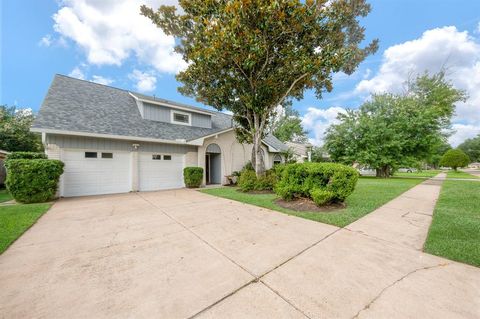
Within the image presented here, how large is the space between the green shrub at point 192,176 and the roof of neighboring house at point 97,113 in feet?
6.24

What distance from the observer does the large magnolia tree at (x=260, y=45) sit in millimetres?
7309

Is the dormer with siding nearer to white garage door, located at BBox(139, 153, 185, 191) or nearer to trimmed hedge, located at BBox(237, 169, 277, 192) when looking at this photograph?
white garage door, located at BBox(139, 153, 185, 191)

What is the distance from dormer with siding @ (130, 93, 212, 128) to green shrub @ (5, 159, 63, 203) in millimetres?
5879

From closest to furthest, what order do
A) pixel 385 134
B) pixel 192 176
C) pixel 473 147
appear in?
pixel 192 176
pixel 385 134
pixel 473 147

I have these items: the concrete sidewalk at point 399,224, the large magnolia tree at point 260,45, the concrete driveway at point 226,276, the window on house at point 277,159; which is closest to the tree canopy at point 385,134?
the window on house at point 277,159

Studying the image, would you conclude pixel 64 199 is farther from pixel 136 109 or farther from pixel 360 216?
pixel 360 216

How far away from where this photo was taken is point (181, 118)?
1403 cm

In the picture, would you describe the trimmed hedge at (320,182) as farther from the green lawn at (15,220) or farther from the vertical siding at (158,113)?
the vertical siding at (158,113)

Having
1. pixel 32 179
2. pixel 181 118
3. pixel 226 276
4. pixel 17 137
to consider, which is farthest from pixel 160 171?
pixel 17 137

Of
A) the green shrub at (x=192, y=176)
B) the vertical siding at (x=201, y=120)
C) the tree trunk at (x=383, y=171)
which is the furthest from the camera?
the tree trunk at (x=383, y=171)

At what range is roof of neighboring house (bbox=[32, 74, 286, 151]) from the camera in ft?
28.5

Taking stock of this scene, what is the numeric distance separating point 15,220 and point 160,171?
652 cm

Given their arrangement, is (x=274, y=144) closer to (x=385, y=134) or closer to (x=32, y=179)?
(x=385, y=134)

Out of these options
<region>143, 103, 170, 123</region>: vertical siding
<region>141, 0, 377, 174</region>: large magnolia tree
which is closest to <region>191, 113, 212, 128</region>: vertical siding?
<region>143, 103, 170, 123</region>: vertical siding
